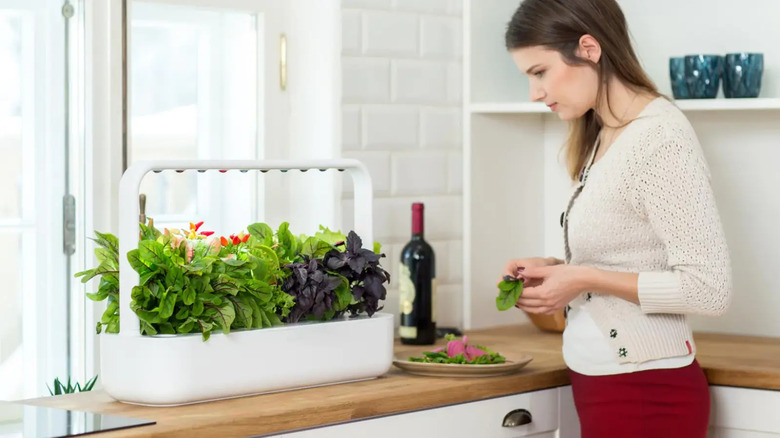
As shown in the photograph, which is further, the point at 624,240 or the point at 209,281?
the point at 624,240

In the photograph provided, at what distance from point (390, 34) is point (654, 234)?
3.25 ft

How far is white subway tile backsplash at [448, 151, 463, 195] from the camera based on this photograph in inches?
118

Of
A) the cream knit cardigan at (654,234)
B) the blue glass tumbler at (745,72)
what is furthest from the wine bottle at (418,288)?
the blue glass tumbler at (745,72)

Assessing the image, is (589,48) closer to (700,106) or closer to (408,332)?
(700,106)

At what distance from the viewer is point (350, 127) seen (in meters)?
2.76

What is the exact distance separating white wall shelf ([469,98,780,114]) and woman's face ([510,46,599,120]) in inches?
22.8

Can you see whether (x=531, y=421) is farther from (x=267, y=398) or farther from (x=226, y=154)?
(x=226, y=154)

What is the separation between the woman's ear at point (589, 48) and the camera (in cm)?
219

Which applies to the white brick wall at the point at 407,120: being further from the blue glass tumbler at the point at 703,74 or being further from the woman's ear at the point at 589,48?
the woman's ear at the point at 589,48

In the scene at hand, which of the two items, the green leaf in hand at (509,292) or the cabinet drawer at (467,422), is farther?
the green leaf in hand at (509,292)

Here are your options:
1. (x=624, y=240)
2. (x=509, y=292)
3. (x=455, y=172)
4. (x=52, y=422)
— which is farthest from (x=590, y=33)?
(x=52, y=422)

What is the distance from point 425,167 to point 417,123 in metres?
0.11

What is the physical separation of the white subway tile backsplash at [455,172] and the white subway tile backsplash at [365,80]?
0.89ft

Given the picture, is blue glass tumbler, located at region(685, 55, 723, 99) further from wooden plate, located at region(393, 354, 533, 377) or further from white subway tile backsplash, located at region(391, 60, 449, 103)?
wooden plate, located at region(393, 354, 533, 377)
